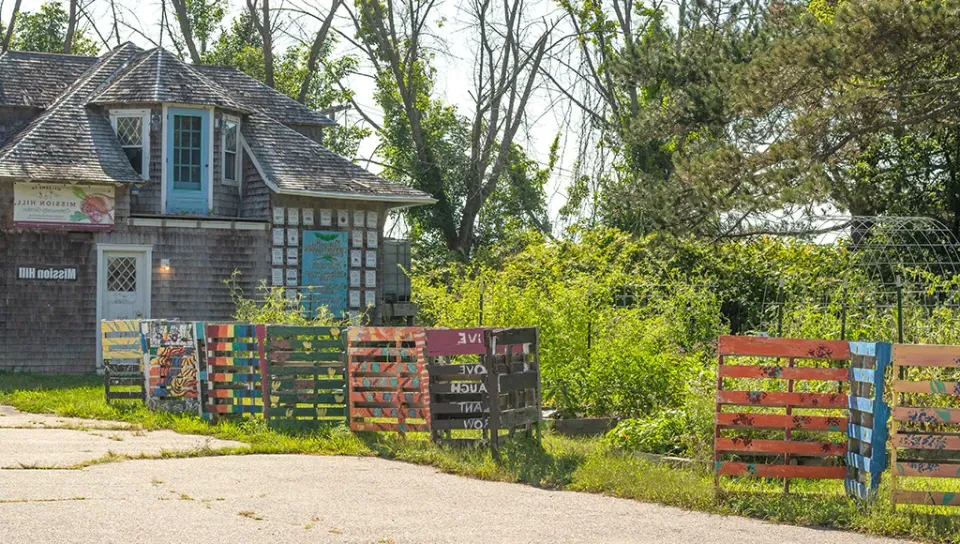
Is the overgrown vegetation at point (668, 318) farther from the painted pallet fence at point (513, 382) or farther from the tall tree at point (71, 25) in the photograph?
the tall tree at point (71, 25)

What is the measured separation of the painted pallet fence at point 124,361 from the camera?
17688mm

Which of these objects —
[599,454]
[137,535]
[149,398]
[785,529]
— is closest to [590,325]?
[599,454]

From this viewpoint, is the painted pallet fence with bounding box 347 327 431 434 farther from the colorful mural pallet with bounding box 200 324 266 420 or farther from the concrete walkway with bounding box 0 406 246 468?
the colorful mural pallet with bounding box 200 324 266 420

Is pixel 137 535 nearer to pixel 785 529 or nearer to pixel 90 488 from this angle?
pixel 90 488

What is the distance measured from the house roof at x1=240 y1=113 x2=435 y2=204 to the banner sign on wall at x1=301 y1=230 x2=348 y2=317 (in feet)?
3.57

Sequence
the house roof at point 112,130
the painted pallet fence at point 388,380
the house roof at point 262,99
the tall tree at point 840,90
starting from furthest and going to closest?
the house roof at point 262,99
the house roof at point 112,130
the tall tree at point 840,90
the painted pallet fence at point 388,380

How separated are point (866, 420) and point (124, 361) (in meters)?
11.4

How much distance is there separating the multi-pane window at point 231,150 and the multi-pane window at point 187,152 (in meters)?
0.85

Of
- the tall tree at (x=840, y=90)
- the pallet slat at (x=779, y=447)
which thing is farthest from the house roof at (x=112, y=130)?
the pallet slat at (x=779, y=447)

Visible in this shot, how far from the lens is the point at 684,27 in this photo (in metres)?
35.9

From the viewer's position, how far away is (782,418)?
10305mm

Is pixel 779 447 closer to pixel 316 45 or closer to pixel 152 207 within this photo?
pixel 152 207

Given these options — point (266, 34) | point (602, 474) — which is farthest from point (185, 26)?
point (602, 474)

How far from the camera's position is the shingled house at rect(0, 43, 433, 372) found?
79.9 feet
